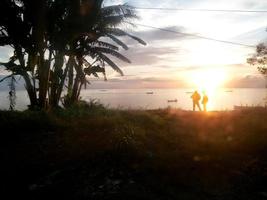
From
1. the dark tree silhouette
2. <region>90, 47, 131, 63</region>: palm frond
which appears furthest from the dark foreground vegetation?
<region>90, 47, 131, 63</region>: palm frond

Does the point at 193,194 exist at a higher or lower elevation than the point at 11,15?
lower

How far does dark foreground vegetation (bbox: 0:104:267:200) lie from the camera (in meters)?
8.23

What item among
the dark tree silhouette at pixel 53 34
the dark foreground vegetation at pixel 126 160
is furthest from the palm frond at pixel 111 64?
the dark foreground vegetation at pixel 126 160

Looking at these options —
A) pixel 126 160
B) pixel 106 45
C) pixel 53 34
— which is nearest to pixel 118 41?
pixel 106 45

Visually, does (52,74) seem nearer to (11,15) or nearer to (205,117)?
(11,15)

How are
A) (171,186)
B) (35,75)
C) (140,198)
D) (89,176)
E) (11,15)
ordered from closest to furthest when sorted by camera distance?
(140,198)
(171,186)
(89,176)
(11,15)
(35,75)

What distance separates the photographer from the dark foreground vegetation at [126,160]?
8.23 metres

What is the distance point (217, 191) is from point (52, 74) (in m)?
14.5

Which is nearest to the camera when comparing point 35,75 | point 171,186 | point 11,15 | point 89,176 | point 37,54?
point 171,186

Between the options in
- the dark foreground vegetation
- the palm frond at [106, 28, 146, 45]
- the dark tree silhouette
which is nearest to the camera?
the dark foreground vegetation

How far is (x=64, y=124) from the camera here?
13859 mm

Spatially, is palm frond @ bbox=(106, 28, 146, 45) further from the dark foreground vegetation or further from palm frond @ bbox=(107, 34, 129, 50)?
the dark foreground vegetation

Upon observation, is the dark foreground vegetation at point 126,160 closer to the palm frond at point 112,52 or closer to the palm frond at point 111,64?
the palm frond at point 111,64

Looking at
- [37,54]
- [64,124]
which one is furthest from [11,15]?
[64,124]
